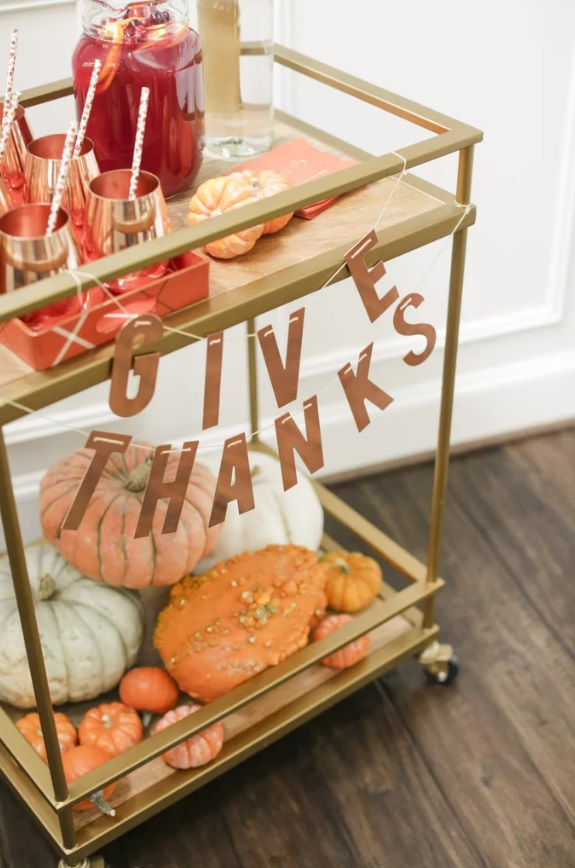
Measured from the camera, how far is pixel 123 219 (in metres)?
1.00

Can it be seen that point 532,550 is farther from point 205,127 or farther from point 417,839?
point 205,127

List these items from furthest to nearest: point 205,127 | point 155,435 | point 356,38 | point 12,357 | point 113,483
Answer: point 155,435 → point 356,38 → point 113,483 → point 205,127 → point 12,357

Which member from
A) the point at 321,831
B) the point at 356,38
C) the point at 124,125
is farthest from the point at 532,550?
the point at 124,125

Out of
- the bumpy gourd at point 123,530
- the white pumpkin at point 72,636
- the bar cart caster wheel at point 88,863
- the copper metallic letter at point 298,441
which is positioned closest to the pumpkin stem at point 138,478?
the bumpy gourd at point 123,530

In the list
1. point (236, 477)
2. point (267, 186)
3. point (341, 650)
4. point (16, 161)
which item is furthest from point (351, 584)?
point (16, 161)

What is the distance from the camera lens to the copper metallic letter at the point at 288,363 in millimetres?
1047

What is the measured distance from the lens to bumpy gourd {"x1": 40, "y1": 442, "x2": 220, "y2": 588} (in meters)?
1.42

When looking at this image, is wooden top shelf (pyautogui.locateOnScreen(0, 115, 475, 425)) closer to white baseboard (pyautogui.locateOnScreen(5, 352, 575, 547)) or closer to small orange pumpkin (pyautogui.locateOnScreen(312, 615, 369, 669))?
small orange pumpkin (pyautogui.locateOnScreen(312, 615, 369, 669))

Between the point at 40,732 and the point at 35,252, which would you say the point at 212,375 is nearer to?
the point at 35,252

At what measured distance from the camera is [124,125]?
3.78ft

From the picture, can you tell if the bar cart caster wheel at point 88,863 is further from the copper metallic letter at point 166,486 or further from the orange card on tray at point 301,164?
the orange card on tray at point 301,164

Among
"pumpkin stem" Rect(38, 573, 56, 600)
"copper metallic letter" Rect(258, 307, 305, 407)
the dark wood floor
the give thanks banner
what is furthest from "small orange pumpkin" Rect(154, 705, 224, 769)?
"copper metallic letter" Rect(258, 307, 305, 407)

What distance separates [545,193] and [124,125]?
40.6 inches

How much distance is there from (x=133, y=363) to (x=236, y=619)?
555 millimetres
